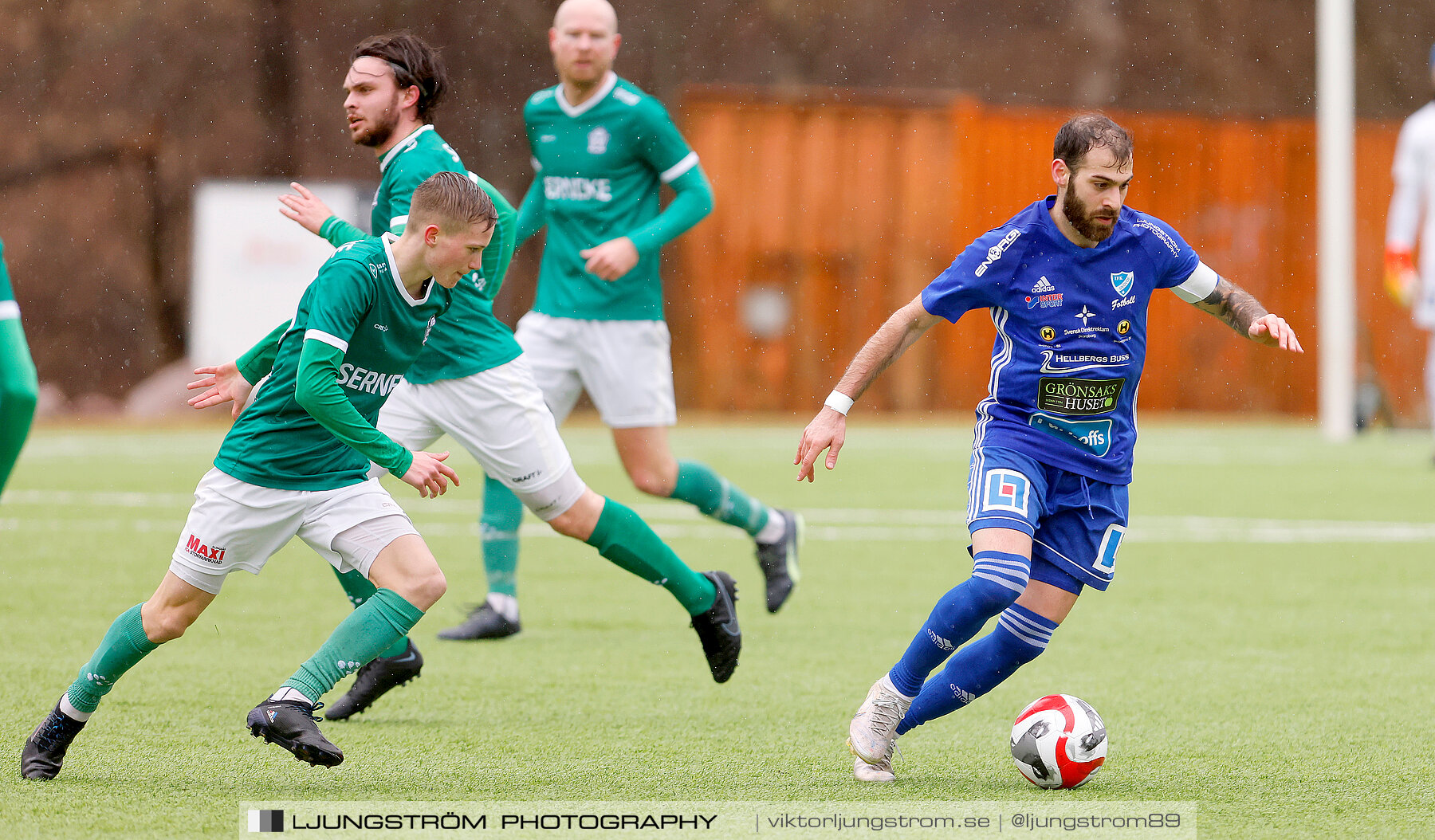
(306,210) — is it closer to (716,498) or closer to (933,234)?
(716,498)

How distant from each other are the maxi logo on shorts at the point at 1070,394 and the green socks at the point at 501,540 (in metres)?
2.55

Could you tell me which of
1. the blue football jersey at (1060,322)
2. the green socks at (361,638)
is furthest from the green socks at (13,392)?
the blue football jersey at (1060,322)

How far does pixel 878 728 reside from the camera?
3938 mm

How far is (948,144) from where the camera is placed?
20547 mm

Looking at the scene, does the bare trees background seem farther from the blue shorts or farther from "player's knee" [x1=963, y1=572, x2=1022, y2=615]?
"player's knee" [x1=963, y1=572, x2=1022, y2=615]

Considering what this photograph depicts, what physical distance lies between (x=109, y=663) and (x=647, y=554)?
1652 mm

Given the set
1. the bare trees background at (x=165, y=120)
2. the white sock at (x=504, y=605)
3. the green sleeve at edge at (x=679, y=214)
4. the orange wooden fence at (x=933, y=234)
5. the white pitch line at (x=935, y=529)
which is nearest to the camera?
the green sleeve at edge at (x=679, y=214)

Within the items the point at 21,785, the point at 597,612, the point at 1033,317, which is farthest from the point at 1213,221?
the point at 21,785

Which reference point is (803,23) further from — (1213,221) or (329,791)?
(329,791)

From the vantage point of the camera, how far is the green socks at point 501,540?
20.1ft

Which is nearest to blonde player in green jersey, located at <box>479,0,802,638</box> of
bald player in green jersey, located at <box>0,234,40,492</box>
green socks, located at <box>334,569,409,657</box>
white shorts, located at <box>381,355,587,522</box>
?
white shorts, located at <box>381,355,587,522</box>

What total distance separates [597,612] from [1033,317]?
9.96ft

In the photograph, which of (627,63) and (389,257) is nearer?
(389,257)

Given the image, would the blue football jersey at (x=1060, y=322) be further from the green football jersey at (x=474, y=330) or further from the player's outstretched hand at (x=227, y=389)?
the player's outstretched hand at (x=227, y=389)
